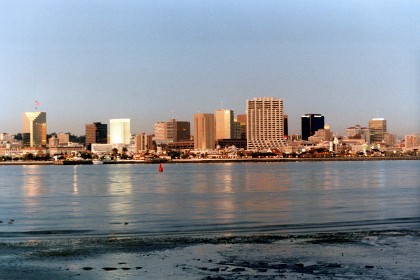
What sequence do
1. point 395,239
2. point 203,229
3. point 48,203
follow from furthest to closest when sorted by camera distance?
1. point 48,203
2. point 203,229
3. point 395,239

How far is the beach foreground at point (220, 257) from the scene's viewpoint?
17.9 meters

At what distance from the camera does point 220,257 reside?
2031cm

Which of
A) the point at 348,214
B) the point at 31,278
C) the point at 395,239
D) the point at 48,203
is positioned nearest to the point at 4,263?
the point at 31,278

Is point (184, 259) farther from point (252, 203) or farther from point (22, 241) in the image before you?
point (252, 203)

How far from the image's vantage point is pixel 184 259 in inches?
798

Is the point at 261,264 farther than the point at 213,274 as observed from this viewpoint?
Yes

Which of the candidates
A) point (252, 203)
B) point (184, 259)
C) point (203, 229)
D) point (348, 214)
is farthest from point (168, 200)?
point (184, 259)

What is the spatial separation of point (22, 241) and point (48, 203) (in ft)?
75.9

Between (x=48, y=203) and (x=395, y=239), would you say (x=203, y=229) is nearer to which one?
(x=395, y=239)

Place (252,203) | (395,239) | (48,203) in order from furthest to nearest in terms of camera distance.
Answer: (48,203) < (252,203) < (395,239)

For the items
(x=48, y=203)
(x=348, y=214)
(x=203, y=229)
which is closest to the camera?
(x=203, y=229)

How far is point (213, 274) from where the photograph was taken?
17.6 m

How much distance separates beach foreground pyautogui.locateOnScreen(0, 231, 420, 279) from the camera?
1789 cm

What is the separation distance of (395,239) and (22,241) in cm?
1373
